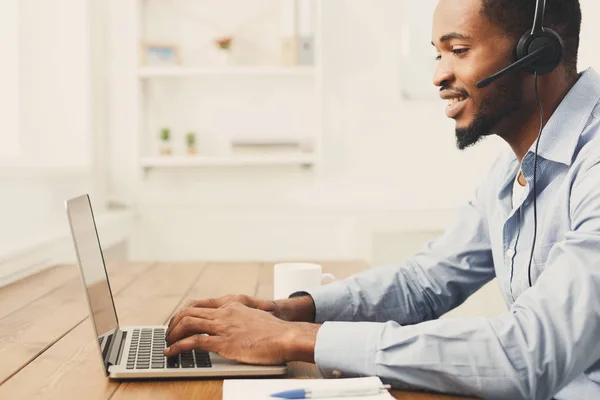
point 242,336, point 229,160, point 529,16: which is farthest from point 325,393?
point 229,160

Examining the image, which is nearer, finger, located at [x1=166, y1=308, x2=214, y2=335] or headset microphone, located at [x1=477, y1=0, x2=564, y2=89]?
finger, located at [x1=166, y1=308, x2=214, y2=335]

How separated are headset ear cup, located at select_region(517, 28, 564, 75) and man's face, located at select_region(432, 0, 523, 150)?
0.06 m

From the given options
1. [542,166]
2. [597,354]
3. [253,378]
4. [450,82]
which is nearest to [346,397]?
[253,378]

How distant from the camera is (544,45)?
1185mm

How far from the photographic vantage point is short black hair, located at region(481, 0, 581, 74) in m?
1.24

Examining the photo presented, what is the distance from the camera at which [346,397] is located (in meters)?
0.84

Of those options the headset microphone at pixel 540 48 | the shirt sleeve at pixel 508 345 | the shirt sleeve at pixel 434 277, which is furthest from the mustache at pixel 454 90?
the shirt sleeve at pixel 508 345

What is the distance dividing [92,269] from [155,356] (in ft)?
0.56

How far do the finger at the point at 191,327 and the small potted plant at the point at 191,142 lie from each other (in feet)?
6.78

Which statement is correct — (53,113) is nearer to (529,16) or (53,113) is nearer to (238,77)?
(238,77)

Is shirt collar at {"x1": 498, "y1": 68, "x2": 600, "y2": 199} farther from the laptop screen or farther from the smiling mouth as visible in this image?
the laptop screen

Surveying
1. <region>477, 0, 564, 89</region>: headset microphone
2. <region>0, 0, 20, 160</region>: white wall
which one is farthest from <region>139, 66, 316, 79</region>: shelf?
<region>477, 0, 564, 89</region>: headset microphone

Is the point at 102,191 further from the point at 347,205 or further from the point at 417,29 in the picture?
the point at 417,29

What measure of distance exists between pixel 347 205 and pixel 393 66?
0.60 metres
